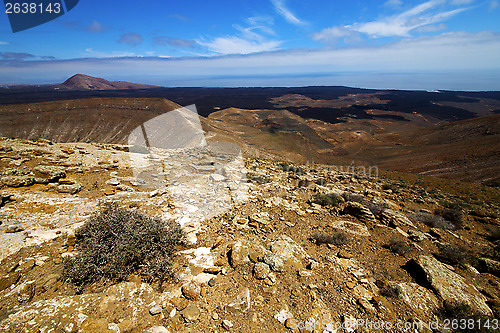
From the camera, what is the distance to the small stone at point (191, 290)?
9.97ft

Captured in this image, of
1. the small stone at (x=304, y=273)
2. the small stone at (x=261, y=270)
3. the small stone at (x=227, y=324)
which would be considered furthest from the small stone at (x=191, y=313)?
the small stone at (x=304, y=273)

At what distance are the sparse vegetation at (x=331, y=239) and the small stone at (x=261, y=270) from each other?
1.75m

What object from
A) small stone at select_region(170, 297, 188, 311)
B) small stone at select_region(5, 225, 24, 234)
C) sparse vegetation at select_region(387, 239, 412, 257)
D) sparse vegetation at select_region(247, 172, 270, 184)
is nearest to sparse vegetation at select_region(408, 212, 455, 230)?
sparse vegetation at select_region(387, 239, 412, 257)

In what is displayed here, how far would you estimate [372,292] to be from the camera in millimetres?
3516

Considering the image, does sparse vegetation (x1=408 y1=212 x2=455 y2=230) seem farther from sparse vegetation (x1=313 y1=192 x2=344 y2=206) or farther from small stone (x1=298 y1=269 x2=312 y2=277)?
small stone (x1=298 y1=269 x2=312 y2=277)


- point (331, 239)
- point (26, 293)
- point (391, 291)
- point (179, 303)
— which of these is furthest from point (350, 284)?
point (26, 293)

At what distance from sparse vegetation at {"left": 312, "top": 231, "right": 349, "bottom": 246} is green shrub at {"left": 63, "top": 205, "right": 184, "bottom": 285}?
3150mm

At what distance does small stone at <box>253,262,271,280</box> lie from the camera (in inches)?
139

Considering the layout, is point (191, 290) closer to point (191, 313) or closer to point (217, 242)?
point (191, 313)

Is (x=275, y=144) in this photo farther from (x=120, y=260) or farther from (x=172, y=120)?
(x=120, y=260)

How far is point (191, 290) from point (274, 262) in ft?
5.05

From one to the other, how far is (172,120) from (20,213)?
28699mm

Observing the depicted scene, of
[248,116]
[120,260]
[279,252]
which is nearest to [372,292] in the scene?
[279,252]

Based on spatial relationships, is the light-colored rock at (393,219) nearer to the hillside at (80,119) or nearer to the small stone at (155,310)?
the small stone at (155,310)
